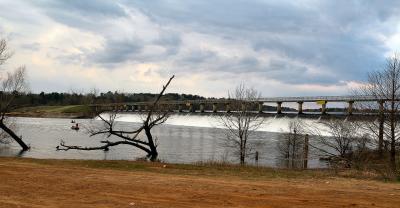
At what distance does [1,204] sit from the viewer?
34.3 feet

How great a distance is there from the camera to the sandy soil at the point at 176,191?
36.3 feet

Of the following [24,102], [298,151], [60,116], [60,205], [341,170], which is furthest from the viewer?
[60,116]

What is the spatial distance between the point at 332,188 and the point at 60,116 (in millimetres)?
152848

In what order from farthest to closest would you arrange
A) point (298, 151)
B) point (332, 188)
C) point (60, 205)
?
1. point (298, 151)
2. point (332, 188)
3. point (60, 205)

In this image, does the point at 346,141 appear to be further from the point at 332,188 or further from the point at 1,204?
the point at 1,204

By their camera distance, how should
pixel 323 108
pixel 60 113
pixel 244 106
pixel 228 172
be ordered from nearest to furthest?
pixel 228 172 → pixel 244 106 → pixel 323 108 → pixel 60 113

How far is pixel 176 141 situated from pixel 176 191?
43442 mm

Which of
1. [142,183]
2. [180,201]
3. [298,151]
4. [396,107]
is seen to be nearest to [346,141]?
[298,151]

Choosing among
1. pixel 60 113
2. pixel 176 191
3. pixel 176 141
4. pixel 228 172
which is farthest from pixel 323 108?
pixel 60 113

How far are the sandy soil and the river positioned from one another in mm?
16741

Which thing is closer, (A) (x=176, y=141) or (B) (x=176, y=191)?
(B) (x=176, y=191)

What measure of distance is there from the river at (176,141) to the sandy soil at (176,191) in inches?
659

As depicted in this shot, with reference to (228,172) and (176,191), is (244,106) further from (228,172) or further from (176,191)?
(176,191)

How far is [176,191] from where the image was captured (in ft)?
41.8
